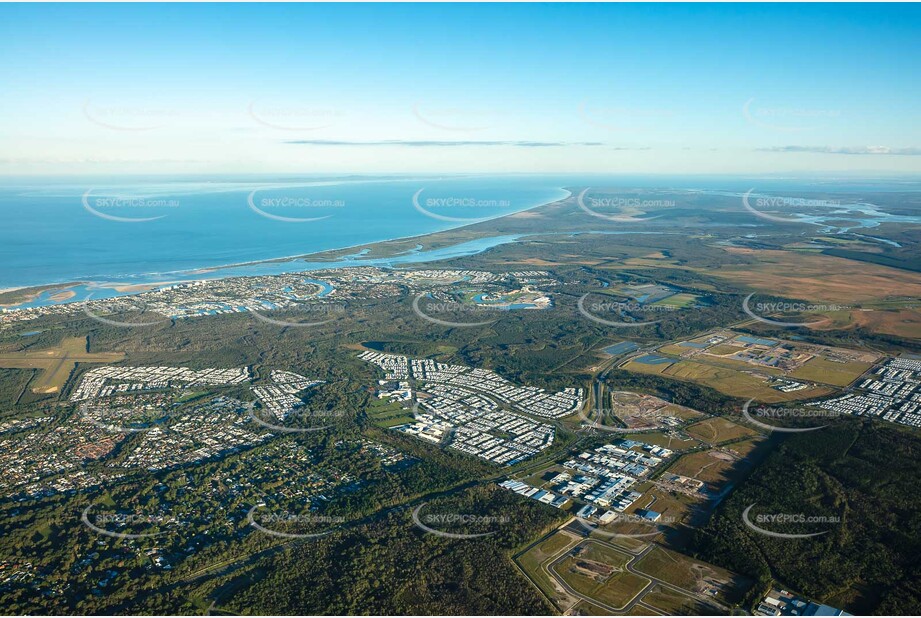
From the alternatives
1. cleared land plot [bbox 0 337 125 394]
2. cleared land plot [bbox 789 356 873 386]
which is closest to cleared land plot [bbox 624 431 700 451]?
cleared land plot [bbox 789 356 873 386]

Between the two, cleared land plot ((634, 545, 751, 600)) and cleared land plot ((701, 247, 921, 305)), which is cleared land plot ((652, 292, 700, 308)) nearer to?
cleared land plot ((701, 247, 921, 305))

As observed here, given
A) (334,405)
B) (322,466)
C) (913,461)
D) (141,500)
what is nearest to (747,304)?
(913,461)

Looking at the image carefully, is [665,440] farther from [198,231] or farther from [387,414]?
[198,231]

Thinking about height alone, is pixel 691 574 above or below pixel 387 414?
above

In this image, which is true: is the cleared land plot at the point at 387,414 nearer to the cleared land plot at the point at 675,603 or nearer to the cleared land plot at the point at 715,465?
the cleared land plot at the point at 715,465

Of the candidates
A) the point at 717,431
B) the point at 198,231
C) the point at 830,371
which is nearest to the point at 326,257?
the point at 198,231

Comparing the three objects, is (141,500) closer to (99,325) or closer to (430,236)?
(99,325)
